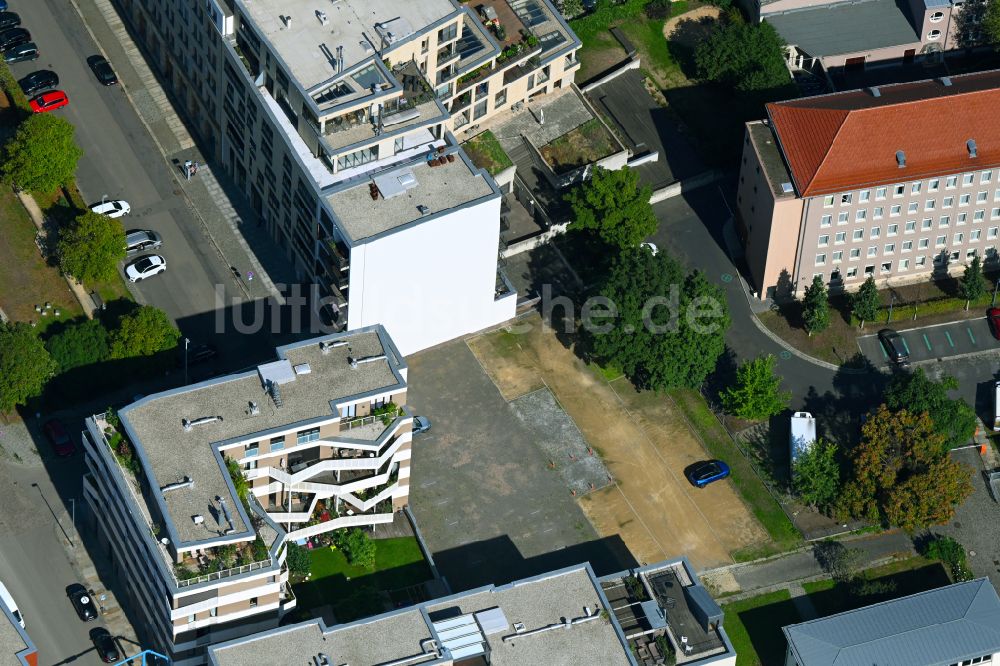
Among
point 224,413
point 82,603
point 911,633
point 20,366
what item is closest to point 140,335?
point 20,366

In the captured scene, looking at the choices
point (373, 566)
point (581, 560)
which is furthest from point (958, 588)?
point (373, 566)

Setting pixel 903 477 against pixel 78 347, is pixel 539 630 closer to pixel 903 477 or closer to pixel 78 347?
pixel 903 477

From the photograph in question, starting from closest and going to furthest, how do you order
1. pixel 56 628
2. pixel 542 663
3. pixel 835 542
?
pixel 542 663
pixel 56 628
pixel 835 542

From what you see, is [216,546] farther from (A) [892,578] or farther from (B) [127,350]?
(A) [892,578]

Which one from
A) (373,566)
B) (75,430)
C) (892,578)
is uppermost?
(75,430)

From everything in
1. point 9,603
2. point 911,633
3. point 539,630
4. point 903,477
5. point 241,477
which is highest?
point 241,477
